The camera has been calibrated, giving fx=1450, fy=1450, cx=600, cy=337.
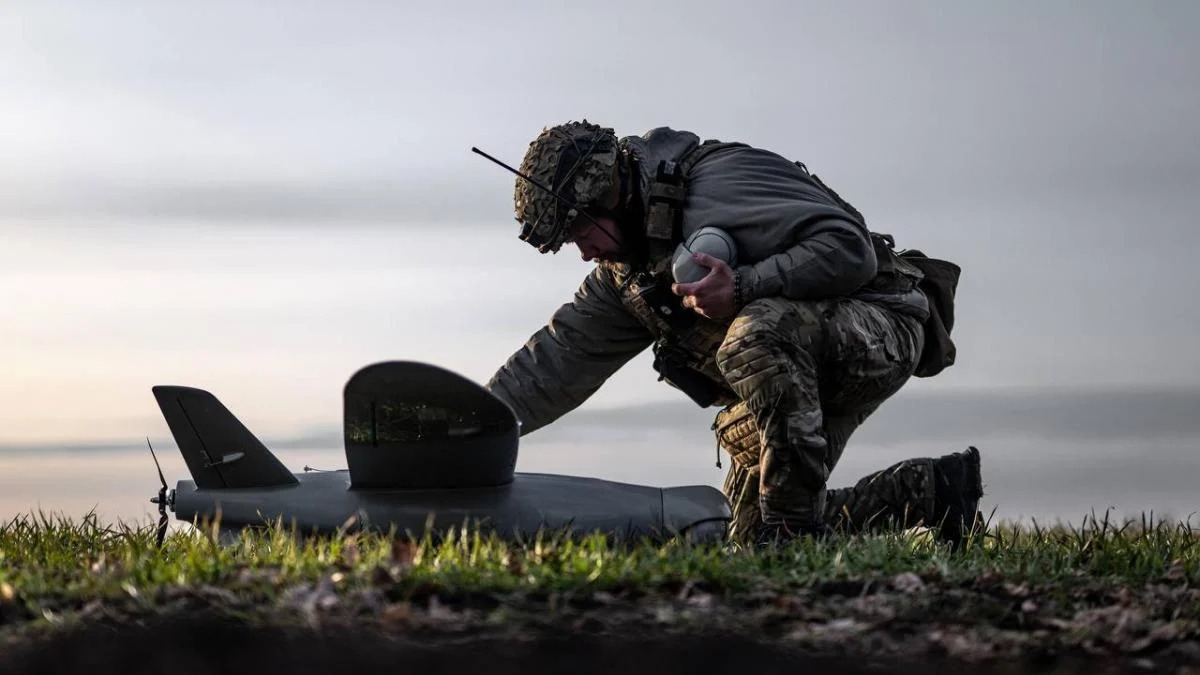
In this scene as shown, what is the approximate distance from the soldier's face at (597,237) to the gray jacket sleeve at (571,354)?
52 centimetres

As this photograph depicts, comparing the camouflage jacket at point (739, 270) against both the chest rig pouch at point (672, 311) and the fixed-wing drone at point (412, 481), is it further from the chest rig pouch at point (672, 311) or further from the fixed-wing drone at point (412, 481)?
the fixed-wing drone at point (412, 481)

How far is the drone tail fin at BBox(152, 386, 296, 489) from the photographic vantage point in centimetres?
730

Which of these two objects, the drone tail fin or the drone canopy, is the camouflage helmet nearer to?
the drone canopy

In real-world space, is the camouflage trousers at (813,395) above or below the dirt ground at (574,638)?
above

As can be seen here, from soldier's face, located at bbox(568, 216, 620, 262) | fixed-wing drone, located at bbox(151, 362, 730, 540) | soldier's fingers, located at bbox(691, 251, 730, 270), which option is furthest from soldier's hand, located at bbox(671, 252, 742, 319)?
fixed-wing drone, located at bbox(151, 362, 730, 540)

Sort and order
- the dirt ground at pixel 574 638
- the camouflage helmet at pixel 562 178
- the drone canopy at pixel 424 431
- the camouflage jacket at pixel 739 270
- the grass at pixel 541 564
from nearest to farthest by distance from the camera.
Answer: the dirt ground at pixel 574 638 < the grass at pixel 541 564 < the drone canopy at pixel 424 431 < the camouflage jacket at pixel 739 270 < the camouflage helmet at pixel 562 178

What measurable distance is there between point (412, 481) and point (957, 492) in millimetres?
3420

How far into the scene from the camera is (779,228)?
7852 millimetres

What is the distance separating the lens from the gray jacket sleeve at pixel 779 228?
776 centimetres

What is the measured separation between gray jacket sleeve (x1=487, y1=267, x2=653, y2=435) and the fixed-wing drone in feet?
4.94

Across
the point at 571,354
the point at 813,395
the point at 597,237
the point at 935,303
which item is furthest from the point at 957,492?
the point at 597,237

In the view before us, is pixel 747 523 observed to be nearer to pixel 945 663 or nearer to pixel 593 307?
pixel 593 307

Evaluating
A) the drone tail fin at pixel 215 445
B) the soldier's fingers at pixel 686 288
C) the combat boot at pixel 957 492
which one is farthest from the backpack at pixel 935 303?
the drone tail fin at pixel 215 445

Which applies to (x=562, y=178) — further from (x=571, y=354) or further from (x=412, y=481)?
(x=412, y=481)
